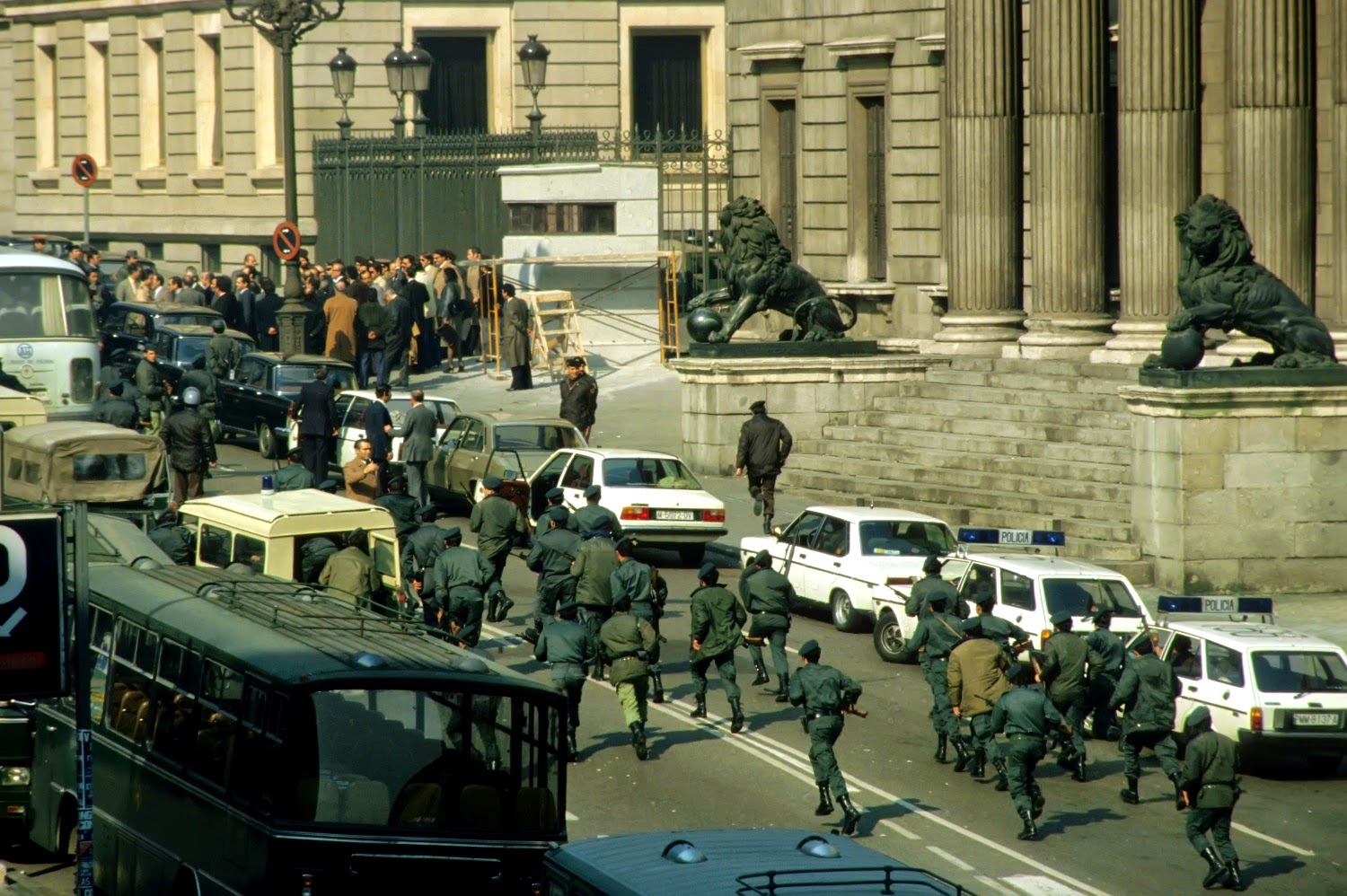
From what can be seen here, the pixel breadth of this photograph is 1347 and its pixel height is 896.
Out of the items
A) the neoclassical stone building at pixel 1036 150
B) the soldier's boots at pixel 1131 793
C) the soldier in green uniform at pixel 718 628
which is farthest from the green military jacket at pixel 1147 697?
the neoclassical stone building at pixel 1036 150

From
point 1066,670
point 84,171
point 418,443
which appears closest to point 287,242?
point 84,171

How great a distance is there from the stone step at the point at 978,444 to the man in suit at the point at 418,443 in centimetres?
630

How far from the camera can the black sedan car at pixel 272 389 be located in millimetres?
33375

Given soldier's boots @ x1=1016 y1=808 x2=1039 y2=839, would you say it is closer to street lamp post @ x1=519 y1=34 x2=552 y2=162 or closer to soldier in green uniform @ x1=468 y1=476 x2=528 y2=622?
soldier in green uniform @ x1=468 y1=476 x2=528 y2=622

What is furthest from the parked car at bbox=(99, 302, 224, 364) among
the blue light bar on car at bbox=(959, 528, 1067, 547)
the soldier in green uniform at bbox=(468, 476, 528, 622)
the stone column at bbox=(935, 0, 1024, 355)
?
the blue light bar on car at bbox=(959, 528, 1067, 547)

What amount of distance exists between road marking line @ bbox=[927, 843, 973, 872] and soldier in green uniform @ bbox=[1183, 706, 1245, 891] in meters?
1.52

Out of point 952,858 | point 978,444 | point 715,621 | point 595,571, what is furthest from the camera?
point 978,444

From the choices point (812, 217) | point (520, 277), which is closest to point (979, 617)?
point (812, 217)

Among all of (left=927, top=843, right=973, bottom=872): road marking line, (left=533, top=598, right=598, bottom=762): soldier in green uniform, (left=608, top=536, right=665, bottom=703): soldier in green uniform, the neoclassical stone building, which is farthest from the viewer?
the neoclassical stone building

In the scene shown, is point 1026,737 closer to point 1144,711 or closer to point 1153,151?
point 1144,711

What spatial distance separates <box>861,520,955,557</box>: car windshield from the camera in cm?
2272

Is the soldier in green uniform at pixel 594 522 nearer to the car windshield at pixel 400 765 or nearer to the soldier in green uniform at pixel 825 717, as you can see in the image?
the soldier in green uniform at pixel 825 717

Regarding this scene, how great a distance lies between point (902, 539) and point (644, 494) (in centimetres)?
385

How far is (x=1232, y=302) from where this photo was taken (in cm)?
2481
